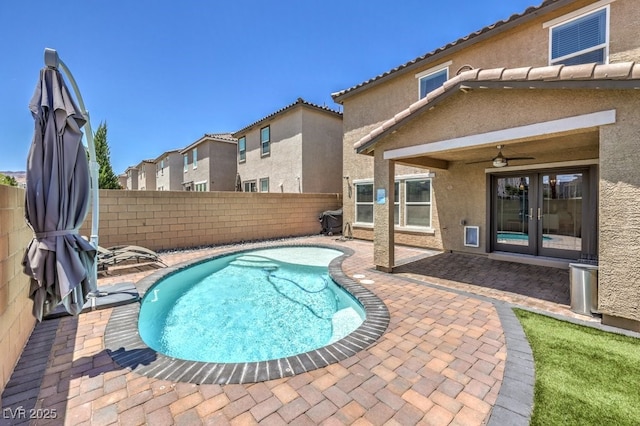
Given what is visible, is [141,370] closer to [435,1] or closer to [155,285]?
[155,285]

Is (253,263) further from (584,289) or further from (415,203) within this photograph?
(584,289)

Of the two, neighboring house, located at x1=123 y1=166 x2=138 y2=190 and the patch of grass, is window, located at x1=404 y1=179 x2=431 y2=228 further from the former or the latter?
neighboring house, located at x1=123 y1=166 x2=138 y2=190

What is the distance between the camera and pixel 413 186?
13.3 meters

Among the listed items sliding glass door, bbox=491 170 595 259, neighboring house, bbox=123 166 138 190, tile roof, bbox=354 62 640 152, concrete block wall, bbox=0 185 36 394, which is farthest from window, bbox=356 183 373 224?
neighboring house, bbox=123 166 138 190

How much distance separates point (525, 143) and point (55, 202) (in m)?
10.4

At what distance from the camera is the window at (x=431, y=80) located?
1181cm

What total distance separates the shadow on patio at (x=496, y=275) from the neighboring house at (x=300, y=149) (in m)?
11.2

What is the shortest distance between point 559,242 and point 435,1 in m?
11.4

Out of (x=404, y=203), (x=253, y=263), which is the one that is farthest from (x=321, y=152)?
(x=253, y=263)

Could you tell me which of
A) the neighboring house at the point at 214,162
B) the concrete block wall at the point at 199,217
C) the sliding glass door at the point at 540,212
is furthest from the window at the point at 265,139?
the sliding glass door at the point at 540,212

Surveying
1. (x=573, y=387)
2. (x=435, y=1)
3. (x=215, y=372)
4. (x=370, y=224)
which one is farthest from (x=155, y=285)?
(x=435, y=1)

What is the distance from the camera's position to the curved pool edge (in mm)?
3621

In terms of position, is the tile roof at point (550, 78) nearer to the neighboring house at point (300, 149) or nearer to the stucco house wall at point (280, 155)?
the neighboring house at point (300, 149)

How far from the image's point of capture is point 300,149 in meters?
19.0
